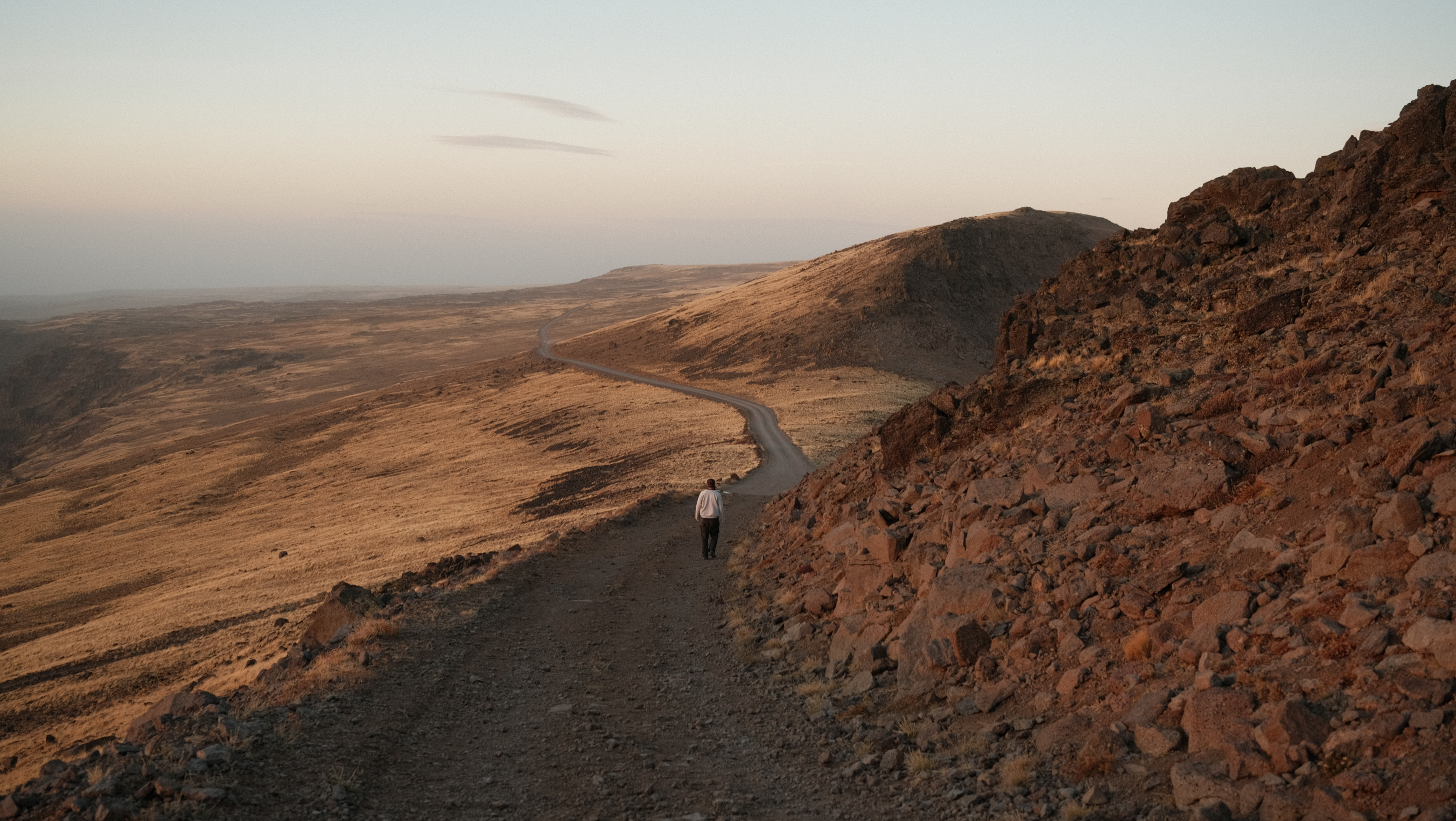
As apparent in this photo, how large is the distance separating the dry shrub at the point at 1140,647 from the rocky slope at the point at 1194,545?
0.03 m

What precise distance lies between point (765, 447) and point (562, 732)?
3114cm

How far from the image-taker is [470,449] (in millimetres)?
58031

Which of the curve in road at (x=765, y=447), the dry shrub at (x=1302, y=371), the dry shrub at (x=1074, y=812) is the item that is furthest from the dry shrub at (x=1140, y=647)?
the curve in road at (x=765, y=447)

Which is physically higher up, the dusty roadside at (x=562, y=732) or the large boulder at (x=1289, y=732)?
the large boulder at (x=1289, y=732)

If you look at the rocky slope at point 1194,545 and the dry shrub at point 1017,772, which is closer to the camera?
the rocky slope at point 1194,545

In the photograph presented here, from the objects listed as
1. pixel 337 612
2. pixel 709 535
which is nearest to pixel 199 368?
pixel 709 535

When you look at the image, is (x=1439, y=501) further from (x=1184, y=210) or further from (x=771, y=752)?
(x=1184, y=210)

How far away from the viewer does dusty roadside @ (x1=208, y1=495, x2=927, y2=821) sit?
944 centimetres

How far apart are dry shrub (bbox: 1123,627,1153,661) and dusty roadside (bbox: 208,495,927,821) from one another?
115 inches

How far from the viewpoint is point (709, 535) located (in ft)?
73.5

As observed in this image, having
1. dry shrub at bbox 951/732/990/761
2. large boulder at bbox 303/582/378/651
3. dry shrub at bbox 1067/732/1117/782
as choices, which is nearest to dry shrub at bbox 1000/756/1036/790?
dry shrub at bbox 1067/732/1117/782

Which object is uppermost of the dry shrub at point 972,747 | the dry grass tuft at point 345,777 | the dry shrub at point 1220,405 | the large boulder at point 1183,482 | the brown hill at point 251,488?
the dry shrub at point 1220,405

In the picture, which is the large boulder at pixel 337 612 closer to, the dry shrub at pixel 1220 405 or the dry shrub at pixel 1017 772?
the dry shrub at pixel 1017 772

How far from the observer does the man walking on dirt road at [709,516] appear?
22.1 meters
